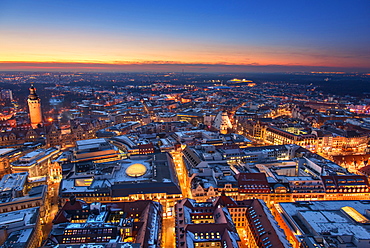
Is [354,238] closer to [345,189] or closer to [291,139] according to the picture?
[345,189]

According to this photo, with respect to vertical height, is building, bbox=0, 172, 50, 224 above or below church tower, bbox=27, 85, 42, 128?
below

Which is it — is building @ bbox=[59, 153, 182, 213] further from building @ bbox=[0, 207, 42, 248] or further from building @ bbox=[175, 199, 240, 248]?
building @ bbox=[0, 207, 42, 248]

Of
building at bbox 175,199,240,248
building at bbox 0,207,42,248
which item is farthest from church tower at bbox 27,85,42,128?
building at bbox 175,199,240,248

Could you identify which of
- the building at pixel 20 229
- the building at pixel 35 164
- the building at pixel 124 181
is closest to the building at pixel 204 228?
the building at pixel 124 181

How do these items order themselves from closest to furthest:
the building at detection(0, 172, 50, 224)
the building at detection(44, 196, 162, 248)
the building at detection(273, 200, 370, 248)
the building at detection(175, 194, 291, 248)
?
the building at detection(273, 200, 370, 248), the building at detection(175, 194, 291, 248), the building at detection(44, 196, 162, 248), the building at detection(0, 172, 50, 224)

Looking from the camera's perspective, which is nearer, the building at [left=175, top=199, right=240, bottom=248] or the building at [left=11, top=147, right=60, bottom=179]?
the building at [left=175, top=199, right=240, bottom=248]

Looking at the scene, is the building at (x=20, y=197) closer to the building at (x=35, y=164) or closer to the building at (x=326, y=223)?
the building at (x=35, y=164)

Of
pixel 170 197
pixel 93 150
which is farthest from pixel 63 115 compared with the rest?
pixel 170 197

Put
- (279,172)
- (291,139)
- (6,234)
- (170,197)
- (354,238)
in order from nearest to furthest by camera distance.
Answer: (354,238), (6,234), (170,197), (279,172), (291,139)

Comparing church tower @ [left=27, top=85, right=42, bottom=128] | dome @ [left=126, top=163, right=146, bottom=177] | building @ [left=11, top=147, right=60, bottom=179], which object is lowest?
building @ [left=11, top=147, right=60, bottom=179]
